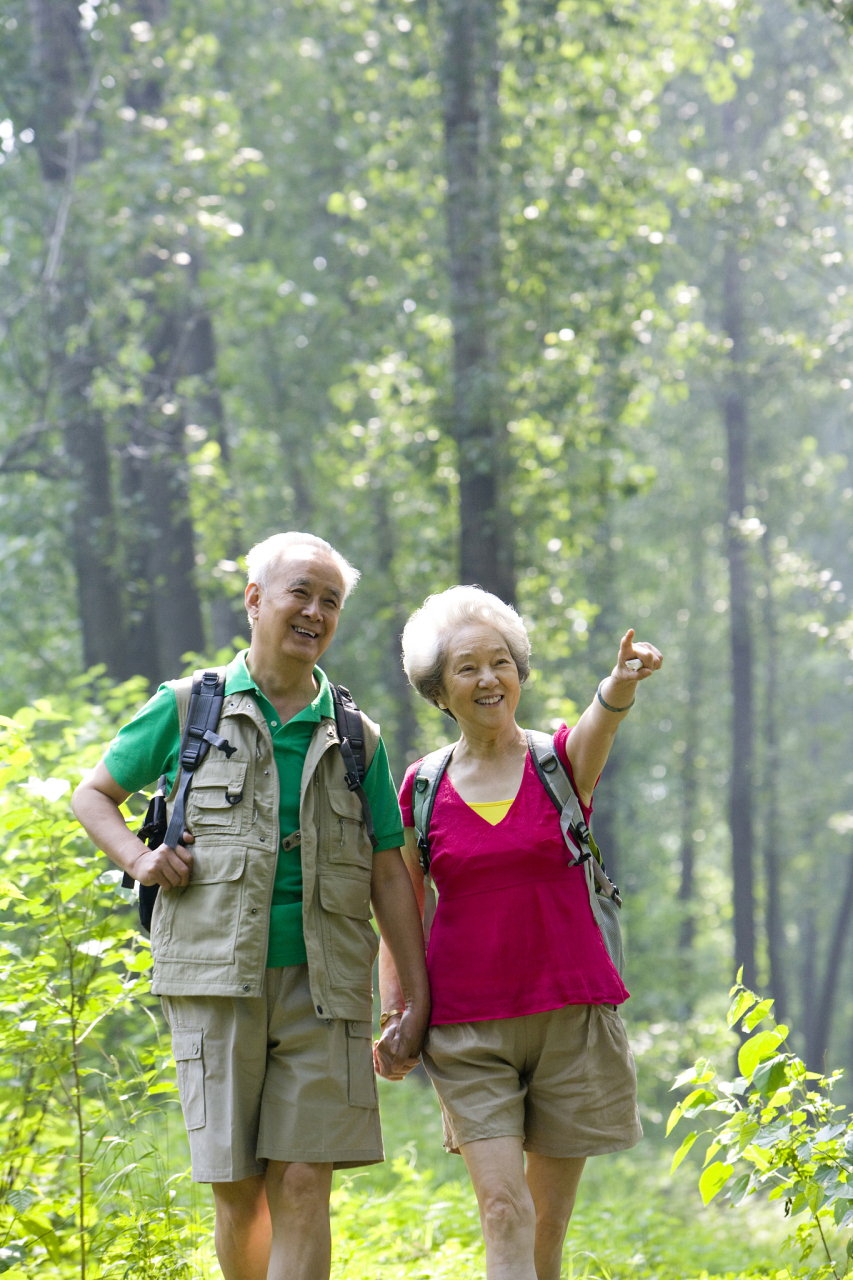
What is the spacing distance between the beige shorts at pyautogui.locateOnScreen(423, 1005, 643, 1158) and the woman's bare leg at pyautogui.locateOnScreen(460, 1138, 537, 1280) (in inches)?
3.6

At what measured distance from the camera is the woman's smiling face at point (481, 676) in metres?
3.52

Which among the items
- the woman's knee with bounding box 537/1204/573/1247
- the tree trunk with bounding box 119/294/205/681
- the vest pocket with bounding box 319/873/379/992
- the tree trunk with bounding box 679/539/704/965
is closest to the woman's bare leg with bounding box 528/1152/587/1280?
the woman's knee with bounding box 537/1204/573/1247

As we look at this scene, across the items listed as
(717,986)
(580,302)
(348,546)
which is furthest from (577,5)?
(717,986)

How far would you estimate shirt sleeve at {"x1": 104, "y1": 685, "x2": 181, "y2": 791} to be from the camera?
329 centimetres

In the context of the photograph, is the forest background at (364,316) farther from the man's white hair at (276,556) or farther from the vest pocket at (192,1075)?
the vest pocket at (192,1075)

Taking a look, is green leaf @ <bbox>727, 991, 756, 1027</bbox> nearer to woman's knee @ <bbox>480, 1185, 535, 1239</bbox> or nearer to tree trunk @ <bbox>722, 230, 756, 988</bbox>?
woman's knee @ <bbox>480, 1185, 535, 1239</bbox>

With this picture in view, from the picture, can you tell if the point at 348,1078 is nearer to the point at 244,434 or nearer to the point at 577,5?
the point at 577,5

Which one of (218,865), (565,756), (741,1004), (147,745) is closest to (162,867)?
(218,865)

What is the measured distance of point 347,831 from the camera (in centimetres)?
331

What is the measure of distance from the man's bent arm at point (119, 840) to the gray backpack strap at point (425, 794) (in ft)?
2.31

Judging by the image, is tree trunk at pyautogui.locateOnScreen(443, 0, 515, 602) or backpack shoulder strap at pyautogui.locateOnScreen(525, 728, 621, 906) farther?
tree trunk at pyautogui.locateOnScreen(443, 0, 515, 602)

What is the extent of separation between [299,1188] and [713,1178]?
3.62 ft

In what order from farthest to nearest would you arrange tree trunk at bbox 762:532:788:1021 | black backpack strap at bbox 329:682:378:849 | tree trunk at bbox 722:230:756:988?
tree trunk at bbox 762:532:788:1021 < tree trunk at bbox 722:230:756:988 < black backpack strap at bbox 329:682:378:849

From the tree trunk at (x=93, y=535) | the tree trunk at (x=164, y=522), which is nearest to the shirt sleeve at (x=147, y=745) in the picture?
the tree trunk at (x=93, y=535)
